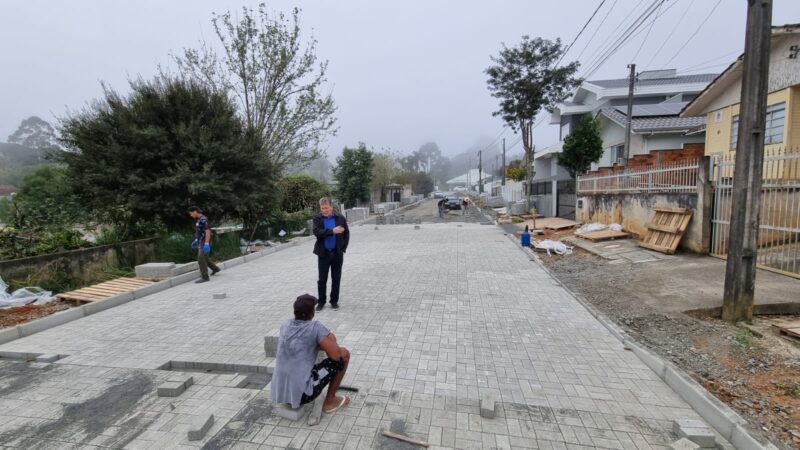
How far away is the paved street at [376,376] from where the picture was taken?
9.29 ft

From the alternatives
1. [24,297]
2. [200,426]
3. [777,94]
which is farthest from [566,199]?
[24,297]

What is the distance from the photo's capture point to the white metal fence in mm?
8758

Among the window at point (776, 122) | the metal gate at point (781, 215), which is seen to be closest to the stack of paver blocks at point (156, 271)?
the metal gate at point (781, 215)

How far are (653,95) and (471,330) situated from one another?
33130mm

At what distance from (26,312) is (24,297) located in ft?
2.21

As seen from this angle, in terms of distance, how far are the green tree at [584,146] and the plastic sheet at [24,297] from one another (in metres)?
18.9

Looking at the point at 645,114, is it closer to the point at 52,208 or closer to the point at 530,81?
the point at 530,81

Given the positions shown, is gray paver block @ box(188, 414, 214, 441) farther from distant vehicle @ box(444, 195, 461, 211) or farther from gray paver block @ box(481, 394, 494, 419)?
distant vehicle @ box(444, 195, 461, 211)

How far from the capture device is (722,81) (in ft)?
41.7

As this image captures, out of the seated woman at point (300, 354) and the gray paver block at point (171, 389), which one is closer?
the seated woman at point (300, 354)

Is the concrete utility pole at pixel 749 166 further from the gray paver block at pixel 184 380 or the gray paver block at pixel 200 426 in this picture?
the gray paver block at pixel 184 380

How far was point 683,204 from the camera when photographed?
28.4ft

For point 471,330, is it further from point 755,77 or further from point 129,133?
point 129,133

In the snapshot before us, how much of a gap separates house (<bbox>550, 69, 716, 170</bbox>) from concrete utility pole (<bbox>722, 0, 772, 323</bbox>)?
22.3ft
